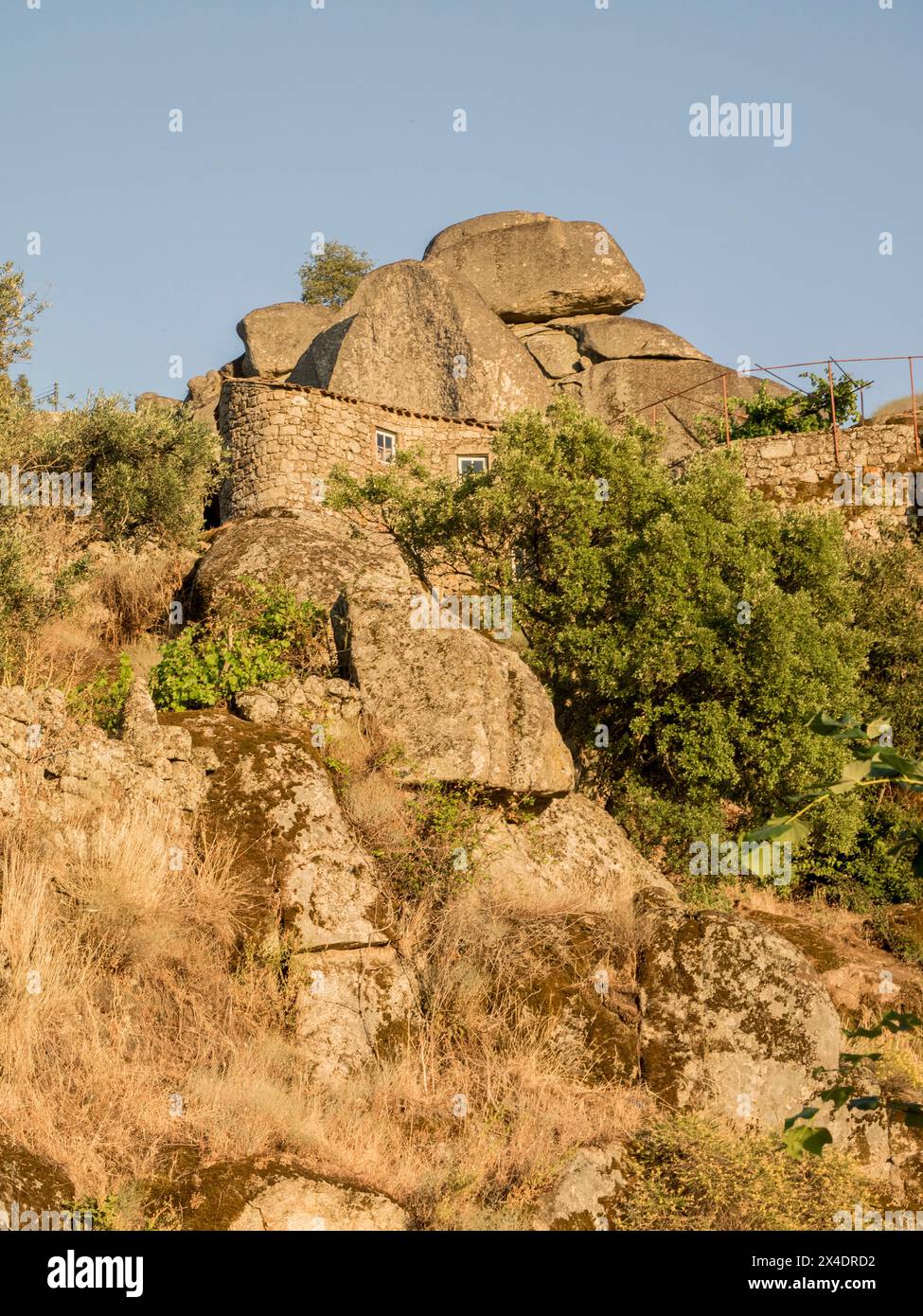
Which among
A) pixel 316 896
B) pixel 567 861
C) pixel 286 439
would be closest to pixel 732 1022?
pixel 567 861

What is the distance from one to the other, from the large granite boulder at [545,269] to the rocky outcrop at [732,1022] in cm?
3026

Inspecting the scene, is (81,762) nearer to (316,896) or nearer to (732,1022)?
(316,896)

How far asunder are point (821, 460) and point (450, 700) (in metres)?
15.4

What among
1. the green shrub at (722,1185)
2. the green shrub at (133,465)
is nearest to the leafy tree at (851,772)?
the green shrub at (722,1185)

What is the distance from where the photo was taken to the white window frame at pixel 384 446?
25.4m

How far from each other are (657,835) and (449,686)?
15.2ft

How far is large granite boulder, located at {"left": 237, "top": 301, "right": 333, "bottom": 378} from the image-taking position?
36656 millimetres

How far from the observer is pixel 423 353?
3055 cm

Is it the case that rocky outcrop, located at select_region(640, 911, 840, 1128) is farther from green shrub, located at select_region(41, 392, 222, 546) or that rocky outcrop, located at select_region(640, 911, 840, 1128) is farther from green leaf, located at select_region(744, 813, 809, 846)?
green shrub, located at select_region(41, 392, 222, 546)

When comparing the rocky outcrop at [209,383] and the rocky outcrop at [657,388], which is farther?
the rocky outcrop at [209,383]

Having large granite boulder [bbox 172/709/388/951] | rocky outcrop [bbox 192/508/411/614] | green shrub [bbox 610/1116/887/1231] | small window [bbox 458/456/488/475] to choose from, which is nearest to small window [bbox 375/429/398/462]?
small window [bbox 458/456/488/475]

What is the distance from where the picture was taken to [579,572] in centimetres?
1662

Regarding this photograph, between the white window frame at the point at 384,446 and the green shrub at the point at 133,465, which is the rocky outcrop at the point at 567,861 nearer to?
A: the green shrub at the point at 133,465
